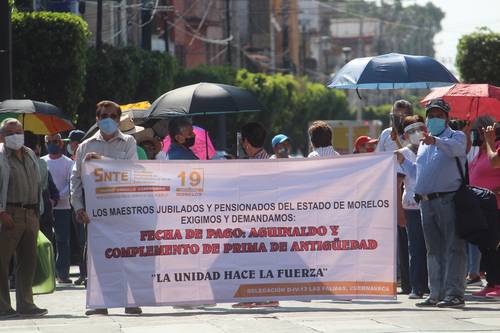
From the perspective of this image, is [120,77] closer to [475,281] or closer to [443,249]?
[475,281]

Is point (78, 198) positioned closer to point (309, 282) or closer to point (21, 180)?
point (21, 180)

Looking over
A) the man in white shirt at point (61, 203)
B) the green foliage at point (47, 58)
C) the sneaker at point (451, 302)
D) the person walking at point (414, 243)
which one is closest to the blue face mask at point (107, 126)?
the person walking at point (414, 243)

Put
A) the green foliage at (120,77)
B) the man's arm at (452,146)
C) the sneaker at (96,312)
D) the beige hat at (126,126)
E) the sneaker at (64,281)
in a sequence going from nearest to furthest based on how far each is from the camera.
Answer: the sneaker at (96,312) < the man's arm at (452,146) < the beige hat at (126,126) < the sneaker at (64,281) < the green foliage at (120,77)

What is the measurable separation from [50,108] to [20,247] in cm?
618

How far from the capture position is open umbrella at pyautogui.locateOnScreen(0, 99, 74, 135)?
18.5 meters

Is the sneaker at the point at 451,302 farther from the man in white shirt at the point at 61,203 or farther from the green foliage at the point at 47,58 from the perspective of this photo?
the green foliage at the point at 47,58

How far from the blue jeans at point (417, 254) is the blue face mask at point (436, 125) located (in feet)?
4.85

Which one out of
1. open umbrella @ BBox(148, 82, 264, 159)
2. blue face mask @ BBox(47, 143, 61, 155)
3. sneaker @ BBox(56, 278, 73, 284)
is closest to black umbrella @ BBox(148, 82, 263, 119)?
open umbrella @ BBox(148, 82, 264, 159)

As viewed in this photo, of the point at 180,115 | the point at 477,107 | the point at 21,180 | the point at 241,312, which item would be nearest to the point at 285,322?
the point at 241,312

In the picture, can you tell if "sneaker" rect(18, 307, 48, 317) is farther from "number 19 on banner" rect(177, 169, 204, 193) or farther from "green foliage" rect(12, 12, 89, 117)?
"green foliage" rect(12, 12, 89, 117)

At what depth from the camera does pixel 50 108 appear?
19109 millimetres

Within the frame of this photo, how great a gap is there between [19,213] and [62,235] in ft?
18.1

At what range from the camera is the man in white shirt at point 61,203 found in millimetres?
18234

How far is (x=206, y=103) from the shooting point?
15867 millimetres
